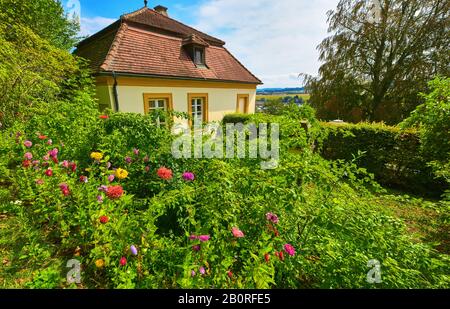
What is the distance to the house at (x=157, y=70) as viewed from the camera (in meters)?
7.61

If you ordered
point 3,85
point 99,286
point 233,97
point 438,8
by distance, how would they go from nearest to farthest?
1. point 99,286
2. point 3,85
3. point 438,8
4. point 233,97

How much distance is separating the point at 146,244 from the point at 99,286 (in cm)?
46

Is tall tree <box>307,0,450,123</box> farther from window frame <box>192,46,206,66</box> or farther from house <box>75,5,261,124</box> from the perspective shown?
window frame <box>192,46,206,66</box>

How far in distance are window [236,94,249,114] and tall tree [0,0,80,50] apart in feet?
33.3

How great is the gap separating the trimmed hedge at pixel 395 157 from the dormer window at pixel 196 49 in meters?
7.55

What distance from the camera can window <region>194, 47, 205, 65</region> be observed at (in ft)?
34.6

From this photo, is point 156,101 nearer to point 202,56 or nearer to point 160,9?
point 202,56

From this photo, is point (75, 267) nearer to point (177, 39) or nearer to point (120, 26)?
point (120, 26)

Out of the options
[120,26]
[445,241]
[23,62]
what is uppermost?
[120,26]

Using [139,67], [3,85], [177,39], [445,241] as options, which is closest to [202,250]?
[445,241]

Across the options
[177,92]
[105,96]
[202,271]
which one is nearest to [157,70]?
[177,92]

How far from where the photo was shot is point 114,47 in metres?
7.90

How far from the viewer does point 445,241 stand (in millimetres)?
3143

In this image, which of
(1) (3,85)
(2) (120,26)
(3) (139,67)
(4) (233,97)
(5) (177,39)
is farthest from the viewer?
(4) (233,97)
